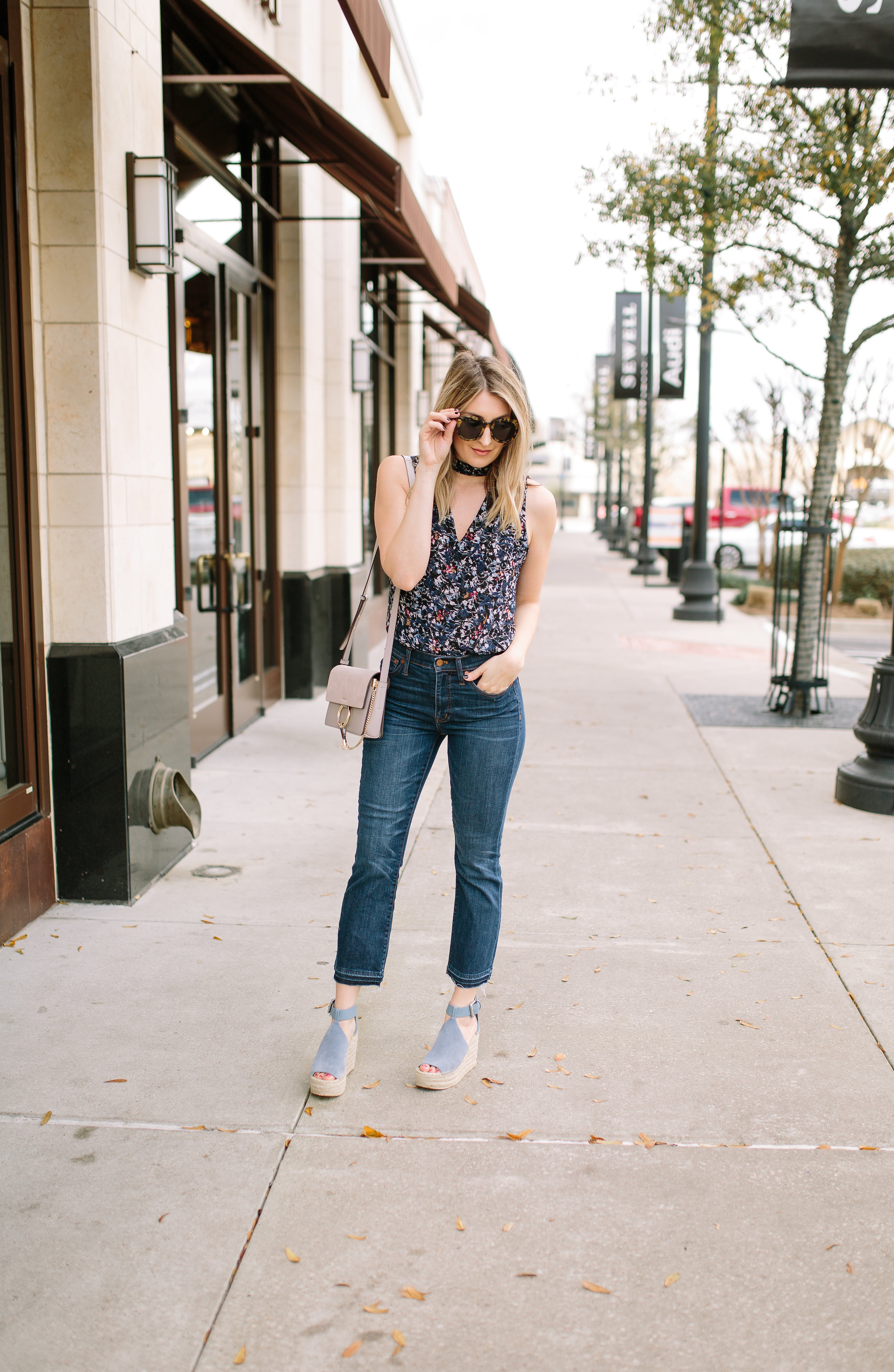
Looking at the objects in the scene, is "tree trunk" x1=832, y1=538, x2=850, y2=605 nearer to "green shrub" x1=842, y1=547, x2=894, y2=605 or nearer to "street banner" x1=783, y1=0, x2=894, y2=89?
"green shrub" x1=842, y1=547, x2=894, y2=605

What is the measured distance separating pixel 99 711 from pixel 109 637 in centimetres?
28

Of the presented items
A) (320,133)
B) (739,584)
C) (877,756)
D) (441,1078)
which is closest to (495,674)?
(441,1078)

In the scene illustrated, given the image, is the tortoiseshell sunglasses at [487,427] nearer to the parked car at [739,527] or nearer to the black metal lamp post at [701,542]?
the black metal lamp post at [701,542]

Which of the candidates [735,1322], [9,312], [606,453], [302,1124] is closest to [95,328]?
[9,312]

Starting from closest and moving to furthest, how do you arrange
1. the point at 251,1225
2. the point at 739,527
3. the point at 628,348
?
the point at 251,1225 → the point at 628,348 → the point at 739,527

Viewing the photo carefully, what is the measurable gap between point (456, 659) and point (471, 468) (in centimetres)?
49

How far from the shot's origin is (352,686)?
316 centimetres

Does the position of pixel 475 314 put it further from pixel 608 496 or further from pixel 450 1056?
pixel 608 496

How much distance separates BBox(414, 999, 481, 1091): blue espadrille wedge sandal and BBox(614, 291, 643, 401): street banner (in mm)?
24612

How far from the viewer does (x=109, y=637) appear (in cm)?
452

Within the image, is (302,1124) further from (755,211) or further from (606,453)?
(606,453)

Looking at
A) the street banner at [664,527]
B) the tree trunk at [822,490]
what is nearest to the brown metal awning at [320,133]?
the tree trunk at [822,490]

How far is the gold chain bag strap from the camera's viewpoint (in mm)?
3150

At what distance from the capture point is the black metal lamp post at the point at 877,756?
6.34 m
